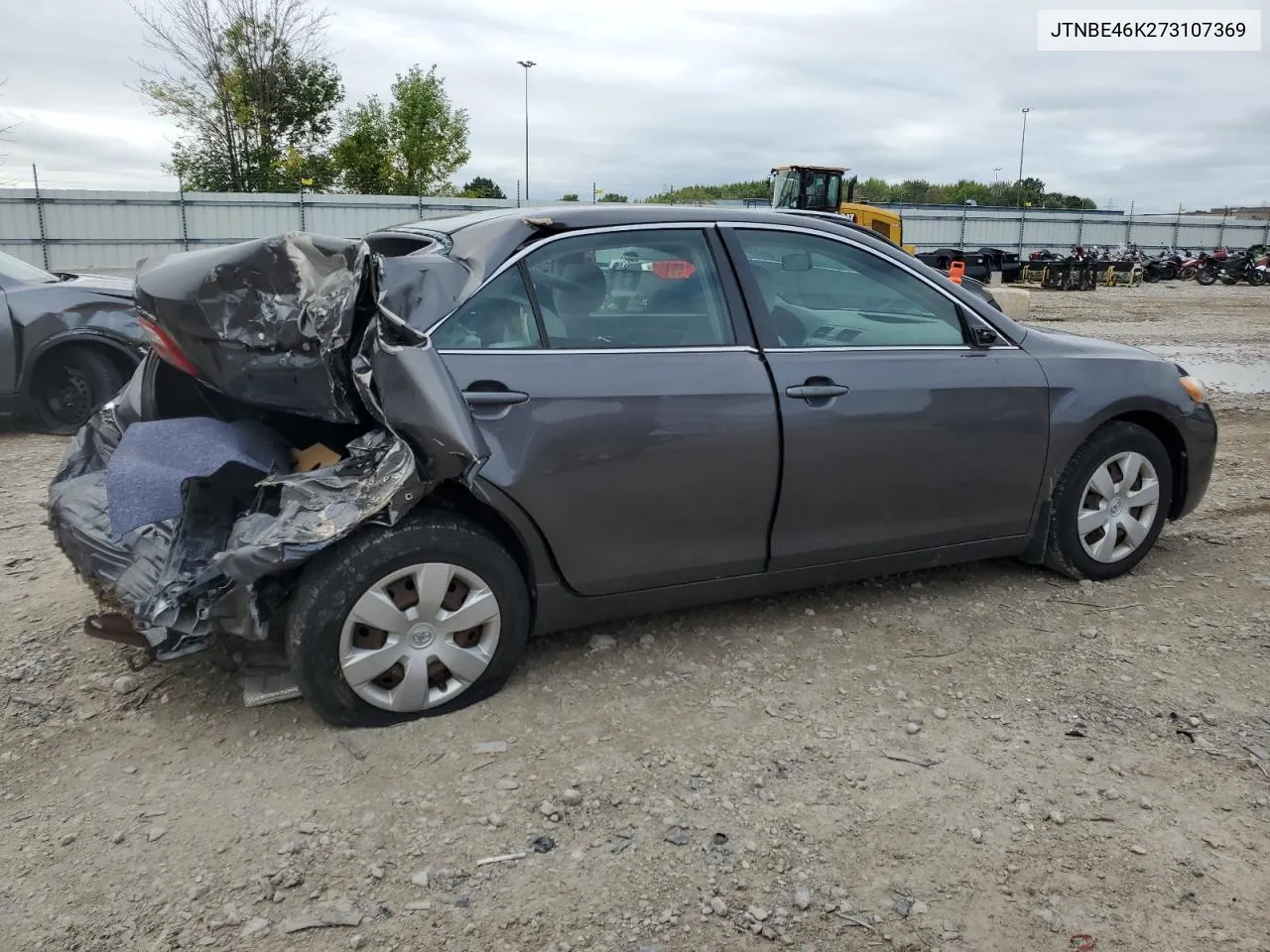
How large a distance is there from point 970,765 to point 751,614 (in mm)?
1214

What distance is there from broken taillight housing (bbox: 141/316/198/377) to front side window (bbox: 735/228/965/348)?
76.0 inches

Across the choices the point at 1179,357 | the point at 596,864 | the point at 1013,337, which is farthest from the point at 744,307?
the point at 1179,357

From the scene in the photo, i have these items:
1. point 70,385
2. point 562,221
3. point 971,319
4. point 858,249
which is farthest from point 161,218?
point 971,319

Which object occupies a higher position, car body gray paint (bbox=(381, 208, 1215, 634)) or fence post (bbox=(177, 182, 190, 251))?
fence post (bbox=(177, 182, 190, 251))

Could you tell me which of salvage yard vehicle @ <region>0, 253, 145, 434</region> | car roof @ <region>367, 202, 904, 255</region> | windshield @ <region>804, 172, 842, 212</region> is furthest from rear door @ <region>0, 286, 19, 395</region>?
windshield @ <region>804, 172, 842, 212</region>

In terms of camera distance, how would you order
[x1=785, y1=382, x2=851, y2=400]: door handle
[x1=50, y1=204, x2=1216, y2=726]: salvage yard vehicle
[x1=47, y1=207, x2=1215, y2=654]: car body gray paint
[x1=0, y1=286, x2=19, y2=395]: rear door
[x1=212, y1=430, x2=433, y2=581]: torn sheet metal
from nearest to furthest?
1. [x1=212, y1=430, x2=433, y2=581]: torn sheet metal
2. [x1=50, y1=204, x2=1216, y2=726]: salvage yard vehicle
3. [x1=47, y1=207, x2=1215, y2=654]: car body gray paint
4. [x1=785, y1=382, x2=851, y2=400]: door handle
5. [x1=0, y1=286, x2=19, y2=395]: rear door

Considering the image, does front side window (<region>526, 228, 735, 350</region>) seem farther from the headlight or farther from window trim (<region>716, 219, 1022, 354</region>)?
the headlight

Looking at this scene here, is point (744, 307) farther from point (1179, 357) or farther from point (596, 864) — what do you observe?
point (1179, 357)

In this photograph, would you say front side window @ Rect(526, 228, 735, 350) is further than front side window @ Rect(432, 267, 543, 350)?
Yes

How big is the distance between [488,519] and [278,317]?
89 centimetres

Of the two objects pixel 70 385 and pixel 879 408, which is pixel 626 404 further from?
pixel 70 385

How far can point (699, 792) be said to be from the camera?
2.84 m

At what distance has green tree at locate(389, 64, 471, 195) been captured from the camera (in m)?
35.0

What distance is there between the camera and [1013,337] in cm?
405
